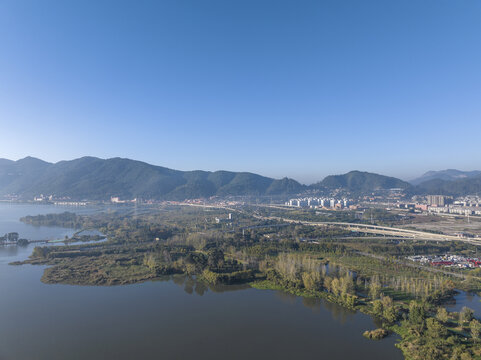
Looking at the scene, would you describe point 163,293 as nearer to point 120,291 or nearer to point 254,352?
point 120,291

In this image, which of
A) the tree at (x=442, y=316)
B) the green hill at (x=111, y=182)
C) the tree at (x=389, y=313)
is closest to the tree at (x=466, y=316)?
the tree at (x=442, y=316)

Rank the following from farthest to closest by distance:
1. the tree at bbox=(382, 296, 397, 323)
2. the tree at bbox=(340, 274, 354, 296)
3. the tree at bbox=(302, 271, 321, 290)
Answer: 1. the tree at bbox=(302, 271, 321, 290)
2. the tree at bbox=(340, 274, 354, 296)
3. the tree at bbox=(382, 296, 397, 323)

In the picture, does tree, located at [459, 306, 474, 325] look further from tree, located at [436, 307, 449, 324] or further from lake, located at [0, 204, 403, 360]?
lake, located at [0, 204, 403, 360]

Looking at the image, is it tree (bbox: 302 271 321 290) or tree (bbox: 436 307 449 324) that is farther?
tree (bbox: 302 271 321 290)

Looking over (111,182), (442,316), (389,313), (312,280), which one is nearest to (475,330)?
(442,316)

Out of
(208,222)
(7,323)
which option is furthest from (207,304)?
(208,222)

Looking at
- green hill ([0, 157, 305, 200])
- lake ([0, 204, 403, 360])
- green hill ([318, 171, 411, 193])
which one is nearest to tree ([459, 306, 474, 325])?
lake ([0, 204, 403, 360])
